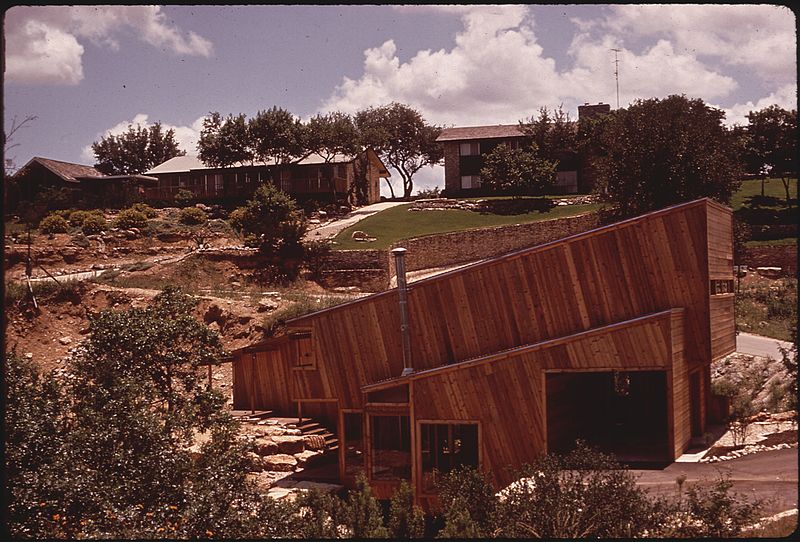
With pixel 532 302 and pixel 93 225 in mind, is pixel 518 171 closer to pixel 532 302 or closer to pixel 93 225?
pixel 93 225

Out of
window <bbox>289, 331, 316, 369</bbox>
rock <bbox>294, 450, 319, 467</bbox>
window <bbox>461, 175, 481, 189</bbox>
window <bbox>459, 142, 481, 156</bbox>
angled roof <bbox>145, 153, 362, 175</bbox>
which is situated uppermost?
window <bbox>459, 142, 481, 156</bbox>

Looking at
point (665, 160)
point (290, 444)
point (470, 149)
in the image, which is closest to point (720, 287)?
point (290, 444)

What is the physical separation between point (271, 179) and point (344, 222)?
27.0ft

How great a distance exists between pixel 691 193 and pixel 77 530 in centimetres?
3029

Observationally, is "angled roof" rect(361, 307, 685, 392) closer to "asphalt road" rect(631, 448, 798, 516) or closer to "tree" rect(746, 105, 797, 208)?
"asphalt road" rect(631, 448, 798, 516)

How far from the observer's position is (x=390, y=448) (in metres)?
19.3

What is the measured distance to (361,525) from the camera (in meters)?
11.5

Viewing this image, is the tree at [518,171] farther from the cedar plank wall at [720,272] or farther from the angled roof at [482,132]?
the cedar plank wall at [720,272]

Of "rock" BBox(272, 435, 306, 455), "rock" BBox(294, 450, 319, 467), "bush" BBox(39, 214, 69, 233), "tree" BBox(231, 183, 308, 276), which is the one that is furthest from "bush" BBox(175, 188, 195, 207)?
"rock" BBox(294, 450, 319, 467)

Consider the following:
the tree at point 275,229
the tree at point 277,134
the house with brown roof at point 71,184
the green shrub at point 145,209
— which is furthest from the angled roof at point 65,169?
the tree at point 275,229

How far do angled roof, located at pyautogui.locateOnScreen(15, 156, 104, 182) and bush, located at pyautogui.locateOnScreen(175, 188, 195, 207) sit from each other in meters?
9.52

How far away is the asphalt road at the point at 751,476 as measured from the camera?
38.6ft

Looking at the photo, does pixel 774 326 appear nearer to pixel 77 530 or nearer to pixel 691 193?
pixel 691 193

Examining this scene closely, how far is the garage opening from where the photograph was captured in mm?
16656
